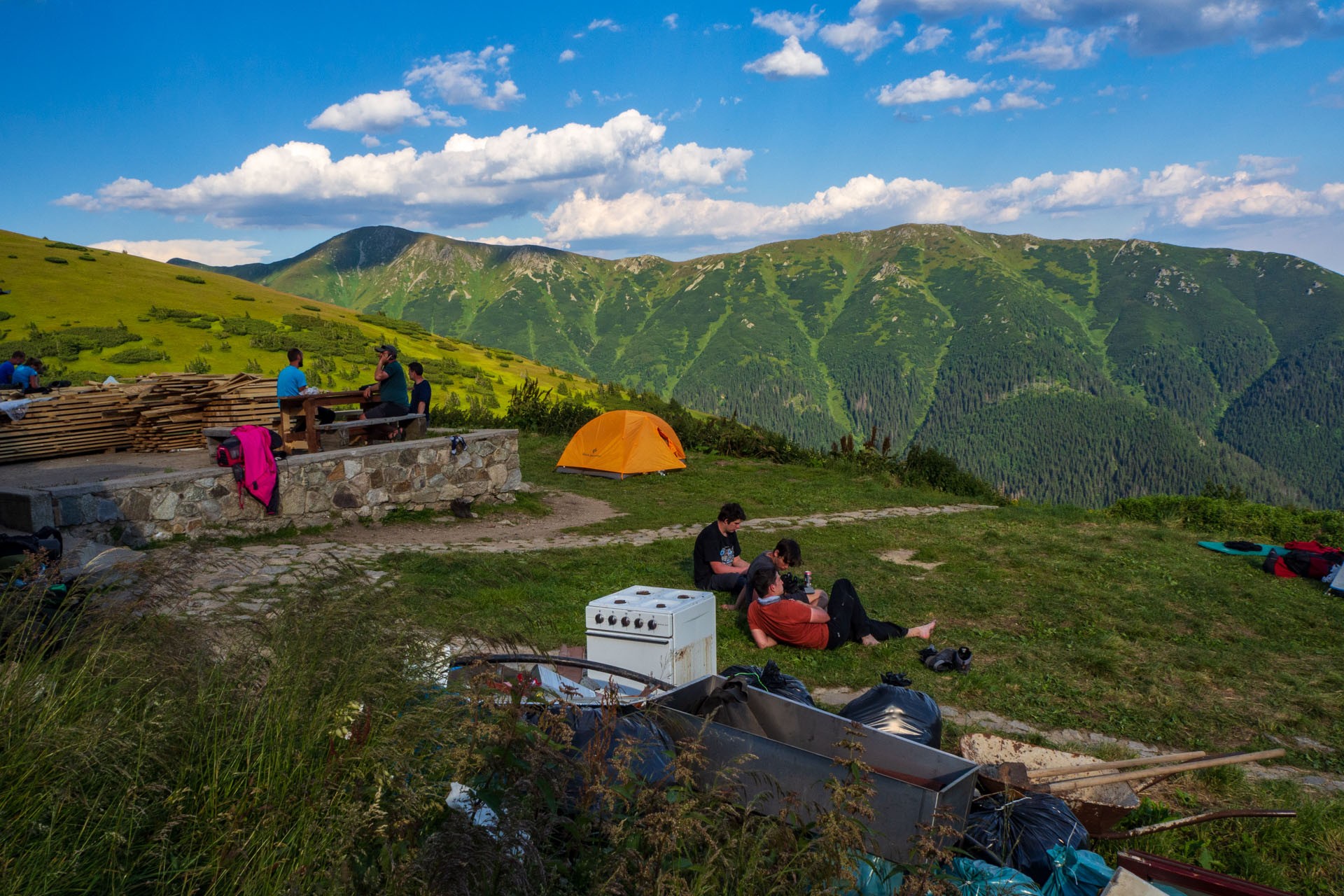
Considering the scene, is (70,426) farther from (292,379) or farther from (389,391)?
(389,391)

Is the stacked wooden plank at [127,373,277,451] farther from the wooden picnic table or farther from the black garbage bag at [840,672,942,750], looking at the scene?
the black garbage bag at [840,672,942,750]

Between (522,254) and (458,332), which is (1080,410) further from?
(522,254)

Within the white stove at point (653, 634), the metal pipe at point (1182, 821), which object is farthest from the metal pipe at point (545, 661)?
the metal pipe at point (1182, 821)

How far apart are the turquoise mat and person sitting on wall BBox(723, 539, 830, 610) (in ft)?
23.0

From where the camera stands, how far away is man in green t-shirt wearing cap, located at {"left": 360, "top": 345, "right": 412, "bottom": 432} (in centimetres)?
1098

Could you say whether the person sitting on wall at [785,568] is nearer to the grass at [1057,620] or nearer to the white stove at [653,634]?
the grass at [1057,620]

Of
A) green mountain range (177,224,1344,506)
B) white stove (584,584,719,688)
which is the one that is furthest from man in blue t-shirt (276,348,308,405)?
green mountain range (177,224,1344,506)

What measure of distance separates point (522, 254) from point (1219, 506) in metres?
174

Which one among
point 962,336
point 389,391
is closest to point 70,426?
point 389,391

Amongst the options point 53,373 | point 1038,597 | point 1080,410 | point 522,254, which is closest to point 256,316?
point 53,373

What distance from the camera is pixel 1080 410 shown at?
368 feet

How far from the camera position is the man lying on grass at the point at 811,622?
5.94 metres

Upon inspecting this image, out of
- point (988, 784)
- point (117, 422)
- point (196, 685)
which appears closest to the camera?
point (196, 685)

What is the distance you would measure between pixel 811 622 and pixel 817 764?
11.0 feet
